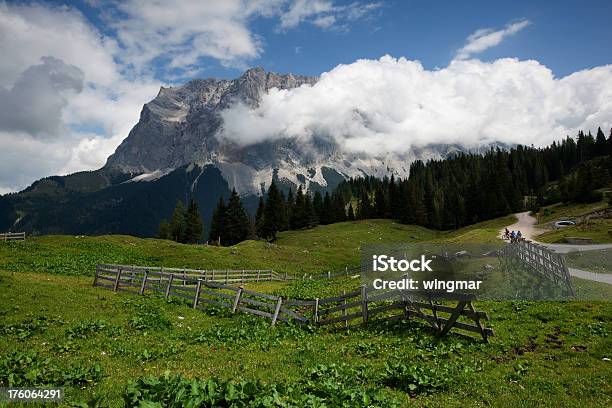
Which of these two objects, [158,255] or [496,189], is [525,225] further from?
[158,255]

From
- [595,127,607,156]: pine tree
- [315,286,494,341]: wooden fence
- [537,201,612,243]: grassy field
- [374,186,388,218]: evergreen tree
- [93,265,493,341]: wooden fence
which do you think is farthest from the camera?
[595,127,607,156]: pine tree

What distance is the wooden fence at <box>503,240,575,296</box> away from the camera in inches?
1022

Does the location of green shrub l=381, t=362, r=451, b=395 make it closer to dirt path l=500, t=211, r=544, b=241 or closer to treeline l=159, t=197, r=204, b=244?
dirt path l=500, t=211, r=544, b=241

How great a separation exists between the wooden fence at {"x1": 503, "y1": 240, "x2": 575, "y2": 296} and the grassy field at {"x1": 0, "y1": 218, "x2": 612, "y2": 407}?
2484 mm

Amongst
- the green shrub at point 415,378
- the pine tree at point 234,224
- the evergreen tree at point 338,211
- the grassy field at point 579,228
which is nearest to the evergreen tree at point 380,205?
the evergreen tree at point 338,211

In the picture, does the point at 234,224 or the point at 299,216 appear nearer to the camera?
the point at 234,224

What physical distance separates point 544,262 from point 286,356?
26.1m

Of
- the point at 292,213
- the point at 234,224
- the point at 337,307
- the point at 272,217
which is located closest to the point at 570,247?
the point at 337,307

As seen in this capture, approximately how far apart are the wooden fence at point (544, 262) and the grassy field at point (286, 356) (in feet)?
8.15

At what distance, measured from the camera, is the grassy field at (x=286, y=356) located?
8922 millimetres

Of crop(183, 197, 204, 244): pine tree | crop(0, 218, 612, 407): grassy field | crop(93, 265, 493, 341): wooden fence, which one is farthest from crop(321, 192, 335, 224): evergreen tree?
crop(0, 218, 612, 407): grassy field

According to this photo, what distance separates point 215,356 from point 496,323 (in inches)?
529

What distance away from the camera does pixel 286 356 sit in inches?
570

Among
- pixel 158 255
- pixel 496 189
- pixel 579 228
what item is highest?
pixel 496 189
